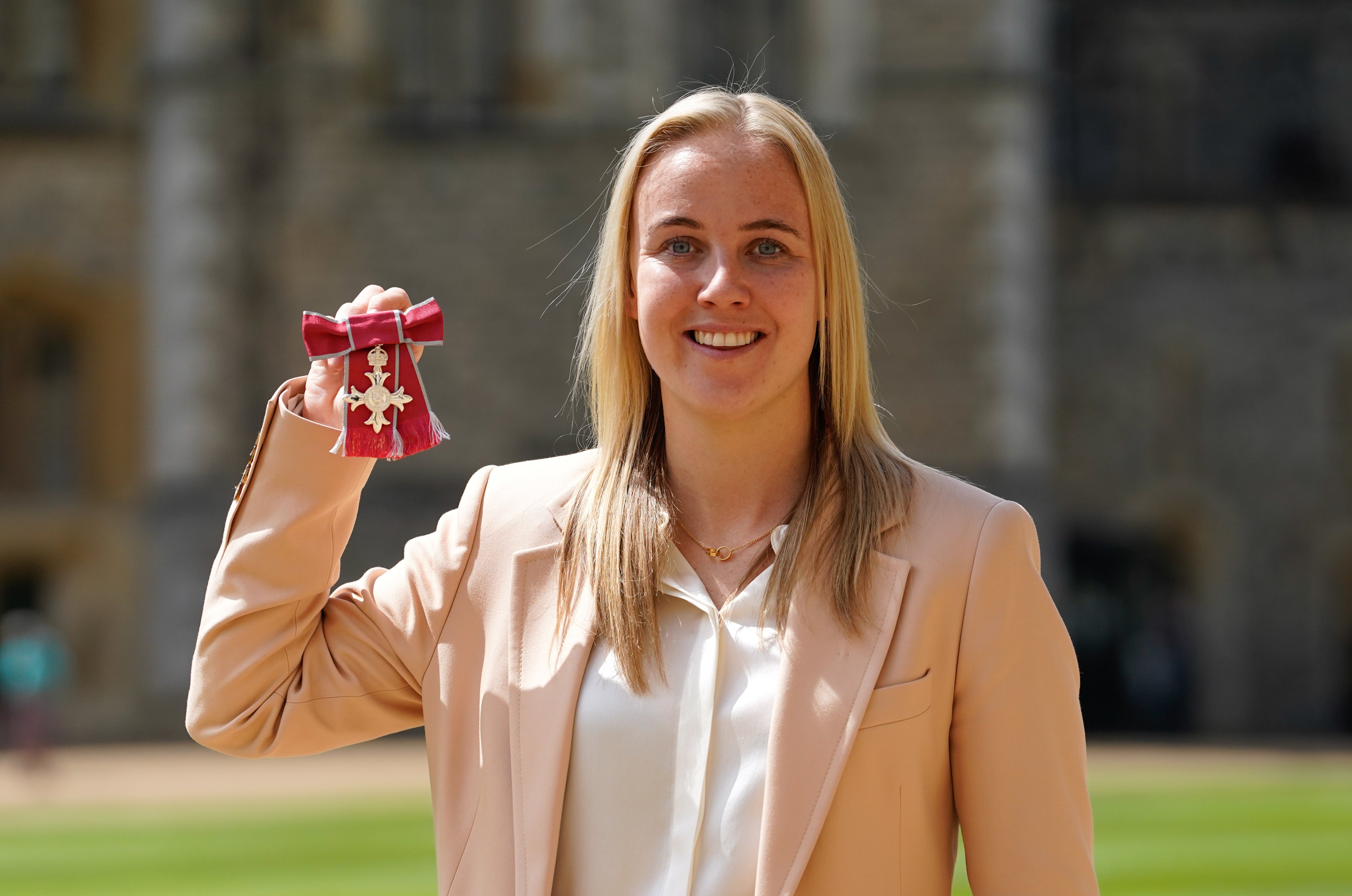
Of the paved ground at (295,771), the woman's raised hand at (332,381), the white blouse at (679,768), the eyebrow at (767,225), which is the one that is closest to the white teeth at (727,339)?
the eyebrow at (767,225)

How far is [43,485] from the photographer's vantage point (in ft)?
54.1

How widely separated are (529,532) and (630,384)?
218 millimetres

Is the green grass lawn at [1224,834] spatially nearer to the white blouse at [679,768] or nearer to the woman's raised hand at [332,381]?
the white blouse at [679,768]

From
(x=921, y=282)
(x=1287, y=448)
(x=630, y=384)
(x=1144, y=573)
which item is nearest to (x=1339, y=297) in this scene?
(x=1287, y=448)

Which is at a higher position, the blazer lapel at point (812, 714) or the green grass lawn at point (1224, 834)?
the blazer lapel at point (812, 714)

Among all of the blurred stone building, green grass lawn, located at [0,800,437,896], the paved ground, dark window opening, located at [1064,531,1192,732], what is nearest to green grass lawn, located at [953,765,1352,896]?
the paved ground

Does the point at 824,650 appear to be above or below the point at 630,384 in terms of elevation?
below

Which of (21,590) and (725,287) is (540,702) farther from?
(21,590)

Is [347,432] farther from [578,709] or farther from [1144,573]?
[1144,573]

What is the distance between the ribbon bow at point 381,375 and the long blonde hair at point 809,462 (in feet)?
0.66

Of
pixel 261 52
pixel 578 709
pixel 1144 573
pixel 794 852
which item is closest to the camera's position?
pixel 794 852

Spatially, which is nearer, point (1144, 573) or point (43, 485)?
point (43, 485)

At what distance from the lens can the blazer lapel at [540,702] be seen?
6.20 ft

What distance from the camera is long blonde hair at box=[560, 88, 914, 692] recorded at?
193 centimetres
